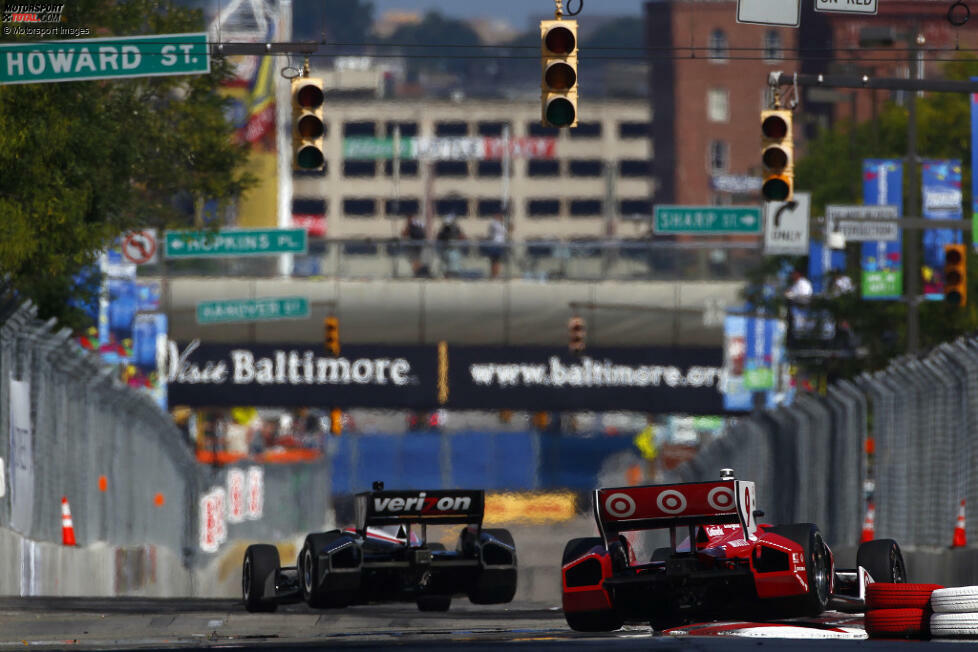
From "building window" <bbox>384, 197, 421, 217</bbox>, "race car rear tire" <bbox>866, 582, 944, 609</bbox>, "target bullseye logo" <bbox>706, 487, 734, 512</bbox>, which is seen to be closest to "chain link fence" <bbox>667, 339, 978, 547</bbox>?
"race car rear tire" <bbox>866, 582, 944, 609</bbox>

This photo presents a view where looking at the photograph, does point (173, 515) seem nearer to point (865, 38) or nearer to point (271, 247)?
point (271, 247)

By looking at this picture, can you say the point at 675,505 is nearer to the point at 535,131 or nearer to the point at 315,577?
the point at 315,577

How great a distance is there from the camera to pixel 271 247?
3162 centimetres

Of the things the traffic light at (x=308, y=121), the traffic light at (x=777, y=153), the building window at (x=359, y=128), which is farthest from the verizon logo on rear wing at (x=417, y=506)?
the building window at (x=359, y=128)

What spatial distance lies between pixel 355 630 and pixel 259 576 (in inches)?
76.1

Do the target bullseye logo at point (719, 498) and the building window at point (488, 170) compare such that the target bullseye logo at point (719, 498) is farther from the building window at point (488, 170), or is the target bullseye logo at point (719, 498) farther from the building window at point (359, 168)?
the building window at point (488, 170)

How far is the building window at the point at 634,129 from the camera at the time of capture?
160750 millimetres

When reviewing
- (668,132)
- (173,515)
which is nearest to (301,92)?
(173,515)

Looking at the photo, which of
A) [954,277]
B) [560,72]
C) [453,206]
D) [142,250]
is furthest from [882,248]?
[453,206]

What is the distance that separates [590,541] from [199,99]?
1375 cm

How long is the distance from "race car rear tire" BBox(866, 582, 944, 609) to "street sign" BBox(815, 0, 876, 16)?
24.1ft

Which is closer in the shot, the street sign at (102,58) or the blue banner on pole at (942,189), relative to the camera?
the street sign at (102,58)

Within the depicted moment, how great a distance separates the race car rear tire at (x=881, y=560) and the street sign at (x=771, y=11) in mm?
5861

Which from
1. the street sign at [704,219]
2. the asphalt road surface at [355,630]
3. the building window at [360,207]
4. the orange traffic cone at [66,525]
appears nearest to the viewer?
the asphalt road surface at [355,630]
